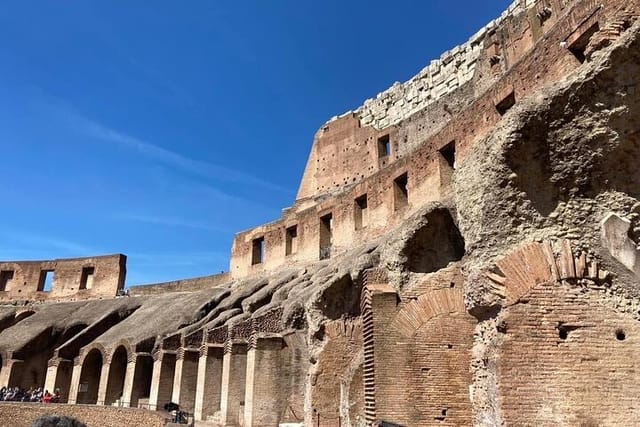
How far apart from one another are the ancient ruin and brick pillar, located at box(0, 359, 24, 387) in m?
2.68

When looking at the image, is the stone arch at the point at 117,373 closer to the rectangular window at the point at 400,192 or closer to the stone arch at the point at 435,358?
the rectangular window at the point at 400,192

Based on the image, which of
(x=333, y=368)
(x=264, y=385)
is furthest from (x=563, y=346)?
(x=264, y=385)

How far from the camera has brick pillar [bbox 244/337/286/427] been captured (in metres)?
14.8

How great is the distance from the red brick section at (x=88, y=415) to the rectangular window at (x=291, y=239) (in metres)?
9.68

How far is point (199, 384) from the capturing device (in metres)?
19.0

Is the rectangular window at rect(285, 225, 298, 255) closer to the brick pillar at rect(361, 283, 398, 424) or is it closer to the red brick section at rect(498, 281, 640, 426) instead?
the brick pillar at rect(361, 283, 398, 424)

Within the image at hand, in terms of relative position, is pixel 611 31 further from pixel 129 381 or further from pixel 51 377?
pixel 51 377

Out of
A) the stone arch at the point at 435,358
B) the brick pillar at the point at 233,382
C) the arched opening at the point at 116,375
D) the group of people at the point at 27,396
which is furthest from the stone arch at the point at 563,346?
the group of people at the point at 27,396

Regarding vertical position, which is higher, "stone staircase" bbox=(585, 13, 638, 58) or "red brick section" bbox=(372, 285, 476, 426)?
"stone staircase" bbox=(585, 13, 638, 58)

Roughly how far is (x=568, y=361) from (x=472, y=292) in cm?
123

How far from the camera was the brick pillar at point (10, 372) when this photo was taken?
82.4 ft

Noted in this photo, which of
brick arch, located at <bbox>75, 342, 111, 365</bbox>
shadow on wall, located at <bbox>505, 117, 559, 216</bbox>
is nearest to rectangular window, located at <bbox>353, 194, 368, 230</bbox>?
shadow on wall, located at <bbox>505, 117, 559, 216</bbox>

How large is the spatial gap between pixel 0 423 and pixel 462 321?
1999cm

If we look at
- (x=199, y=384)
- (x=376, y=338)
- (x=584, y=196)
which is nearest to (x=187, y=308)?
(x=199, y=384)
